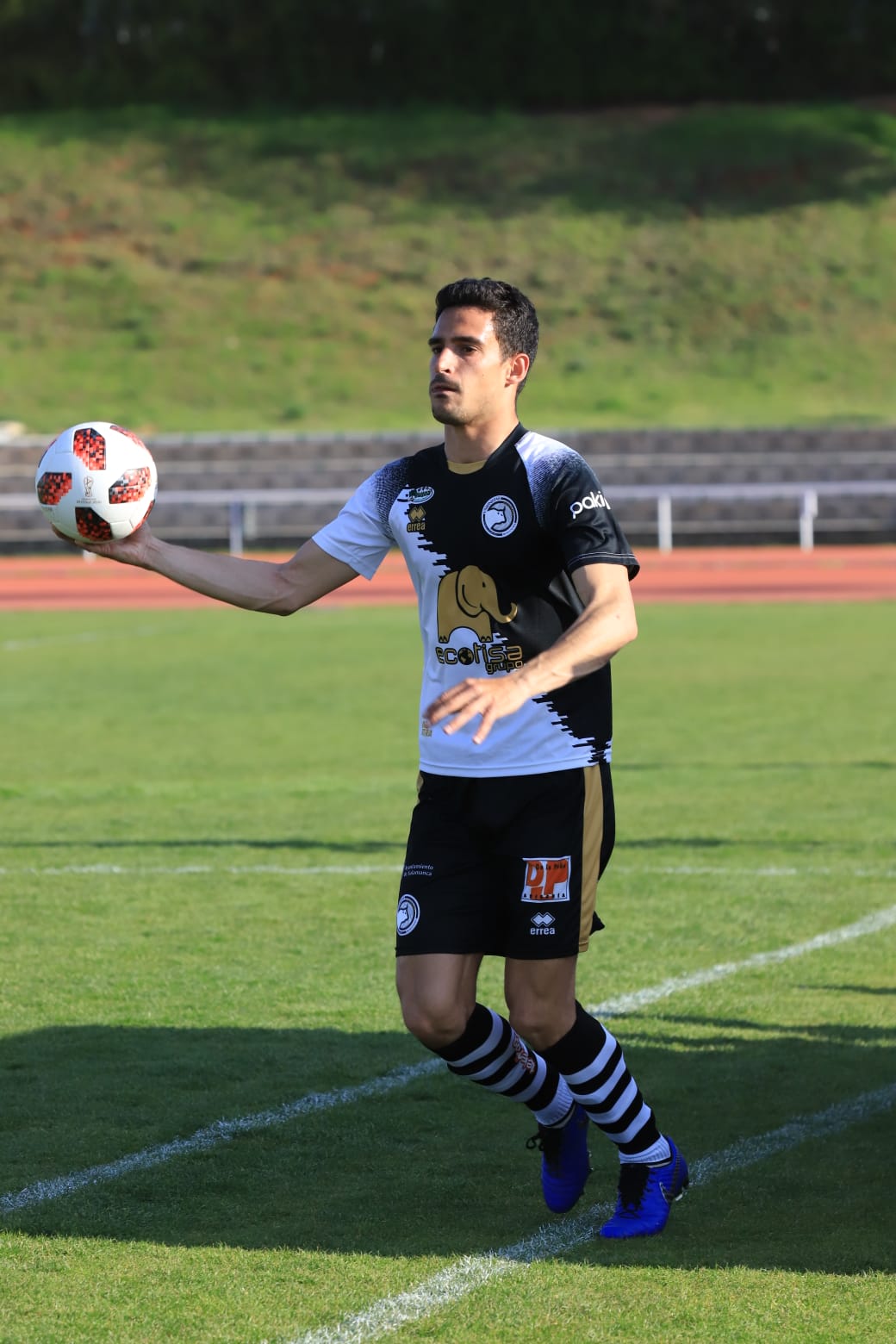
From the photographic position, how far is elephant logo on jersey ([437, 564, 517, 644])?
15.2 feet

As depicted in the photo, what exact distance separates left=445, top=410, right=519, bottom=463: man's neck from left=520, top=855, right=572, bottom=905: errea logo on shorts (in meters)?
1.00

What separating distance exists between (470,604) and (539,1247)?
1532mm

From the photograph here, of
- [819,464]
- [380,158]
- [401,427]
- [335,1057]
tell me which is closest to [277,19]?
[380,158]

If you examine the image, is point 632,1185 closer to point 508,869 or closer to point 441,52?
point 508,869

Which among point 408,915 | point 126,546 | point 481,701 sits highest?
point 126,546

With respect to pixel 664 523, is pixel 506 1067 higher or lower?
lower

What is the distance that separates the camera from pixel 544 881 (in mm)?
4570

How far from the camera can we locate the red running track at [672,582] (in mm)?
25328

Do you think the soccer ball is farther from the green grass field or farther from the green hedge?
the green hedge

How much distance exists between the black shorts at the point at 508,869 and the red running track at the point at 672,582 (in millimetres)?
19934

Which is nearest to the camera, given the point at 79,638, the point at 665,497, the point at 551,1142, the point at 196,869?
the point at 551,1142

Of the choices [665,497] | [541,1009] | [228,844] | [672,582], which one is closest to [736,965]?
[541,1009]

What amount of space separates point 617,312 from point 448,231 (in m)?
7.01

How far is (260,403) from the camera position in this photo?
158ft
